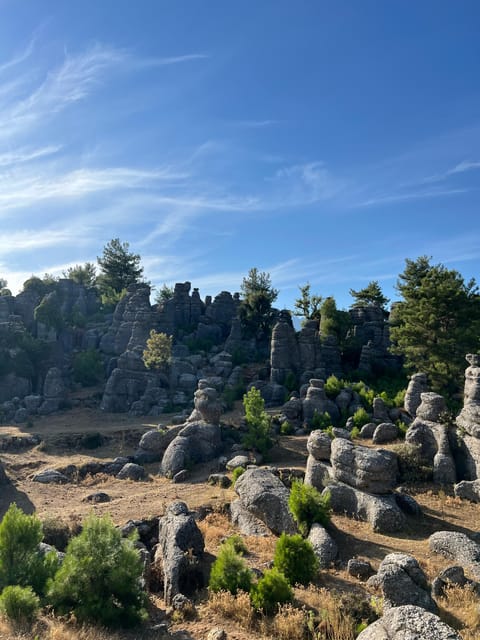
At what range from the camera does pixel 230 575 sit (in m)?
10.1

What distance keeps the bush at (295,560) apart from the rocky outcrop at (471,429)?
993 centimetres

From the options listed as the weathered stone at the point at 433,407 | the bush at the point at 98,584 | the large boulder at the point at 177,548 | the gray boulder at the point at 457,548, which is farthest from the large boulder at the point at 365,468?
the bush at the point at 98,584

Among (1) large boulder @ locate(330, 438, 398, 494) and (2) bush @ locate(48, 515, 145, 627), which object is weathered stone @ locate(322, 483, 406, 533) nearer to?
(1) large boulder @ locate(330, 438, 398, 494)

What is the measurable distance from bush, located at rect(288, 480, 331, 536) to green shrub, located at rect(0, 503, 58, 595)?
718cm

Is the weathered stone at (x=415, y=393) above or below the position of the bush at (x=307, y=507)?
above

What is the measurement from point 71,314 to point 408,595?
5166 cm

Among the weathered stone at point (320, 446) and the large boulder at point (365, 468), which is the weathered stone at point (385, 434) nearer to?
the weathered stone at point (320, 446)

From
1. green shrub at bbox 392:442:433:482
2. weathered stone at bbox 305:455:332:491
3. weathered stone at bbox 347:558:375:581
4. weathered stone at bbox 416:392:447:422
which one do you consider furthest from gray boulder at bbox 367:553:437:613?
weathered stone at bbox 416:392:447:422

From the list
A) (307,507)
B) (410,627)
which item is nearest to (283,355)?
(307,507)

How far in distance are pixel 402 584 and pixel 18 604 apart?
8211 mm

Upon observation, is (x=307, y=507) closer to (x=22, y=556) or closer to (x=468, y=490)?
(x=468, y=490)

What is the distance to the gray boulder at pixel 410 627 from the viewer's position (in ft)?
20.6

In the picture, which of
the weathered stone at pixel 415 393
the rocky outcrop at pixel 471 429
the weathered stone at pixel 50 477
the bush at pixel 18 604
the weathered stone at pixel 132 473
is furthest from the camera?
the weathered stone at pixel 415 393

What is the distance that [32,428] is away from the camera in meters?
32.3
